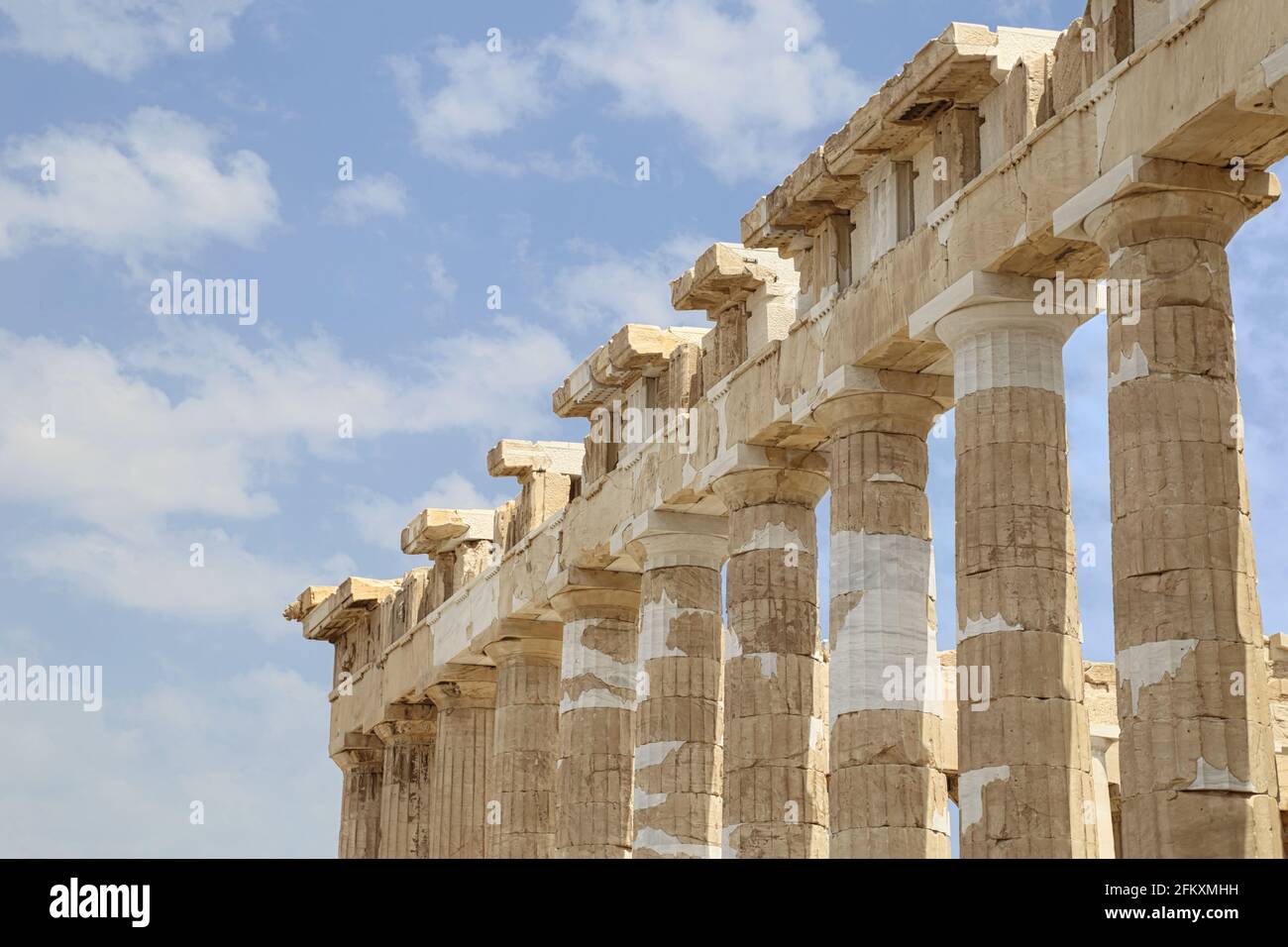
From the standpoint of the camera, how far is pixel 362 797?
140 ft

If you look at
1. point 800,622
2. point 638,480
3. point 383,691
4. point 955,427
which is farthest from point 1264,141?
point 383,691

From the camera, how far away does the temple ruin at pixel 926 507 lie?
66.3 ft

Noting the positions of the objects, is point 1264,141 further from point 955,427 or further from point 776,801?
point 776,801

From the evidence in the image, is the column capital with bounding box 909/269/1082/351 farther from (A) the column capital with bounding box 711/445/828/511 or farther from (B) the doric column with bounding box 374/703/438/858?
(B) the doric column with bounding box 374/703/438/858

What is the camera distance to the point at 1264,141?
2091 centimetres

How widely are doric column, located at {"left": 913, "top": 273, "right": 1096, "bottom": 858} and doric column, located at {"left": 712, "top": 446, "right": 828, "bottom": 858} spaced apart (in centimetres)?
450

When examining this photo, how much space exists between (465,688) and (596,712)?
19.8ft

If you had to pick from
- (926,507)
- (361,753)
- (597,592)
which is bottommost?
(361,753)

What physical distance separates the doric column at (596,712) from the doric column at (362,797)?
998cm

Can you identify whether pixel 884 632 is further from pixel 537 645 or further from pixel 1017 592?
pixel 537 645

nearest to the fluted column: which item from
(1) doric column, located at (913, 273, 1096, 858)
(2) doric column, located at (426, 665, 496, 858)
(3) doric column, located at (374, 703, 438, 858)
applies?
(1) doric column, located at (913, 273, 1096, 858)

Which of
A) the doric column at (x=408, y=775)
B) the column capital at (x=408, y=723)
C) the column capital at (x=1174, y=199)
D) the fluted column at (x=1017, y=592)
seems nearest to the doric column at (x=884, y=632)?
the fluted column at (x=1017, y=592)

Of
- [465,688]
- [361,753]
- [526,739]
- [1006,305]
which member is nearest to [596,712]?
[526,739]

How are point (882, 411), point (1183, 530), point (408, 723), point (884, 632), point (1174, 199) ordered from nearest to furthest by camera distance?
point (1183, 530) < point (1174, 199) < point (884, 632) < point (882, 411) < point (408, 723)
